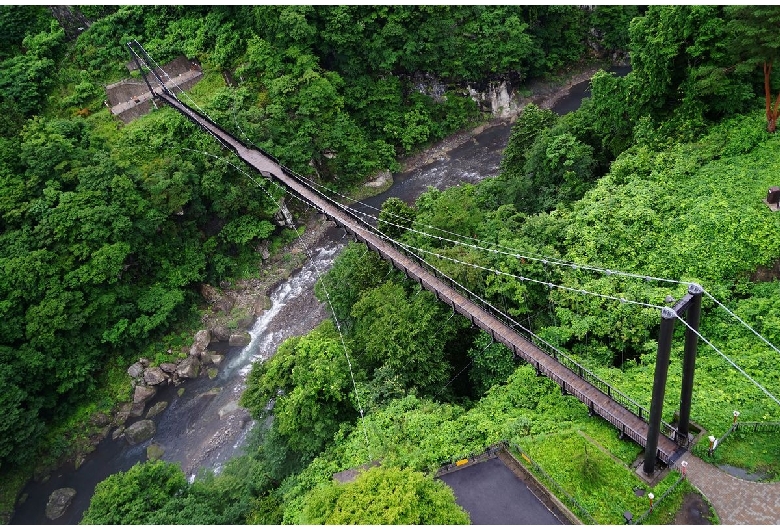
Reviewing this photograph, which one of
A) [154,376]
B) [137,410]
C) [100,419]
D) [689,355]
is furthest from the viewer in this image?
[154,376]

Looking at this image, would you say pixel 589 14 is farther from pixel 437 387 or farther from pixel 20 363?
pixel 20 363

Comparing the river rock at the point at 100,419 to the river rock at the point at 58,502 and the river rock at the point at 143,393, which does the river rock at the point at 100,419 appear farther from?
the river rock at the point at 58,502

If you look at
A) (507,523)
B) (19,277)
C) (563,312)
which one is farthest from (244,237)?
(507,523)

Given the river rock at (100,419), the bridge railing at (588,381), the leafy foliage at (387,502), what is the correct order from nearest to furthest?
the leafy foliage at (387,502)
the bridge railing at (588,381)
the river rock at (100,419)

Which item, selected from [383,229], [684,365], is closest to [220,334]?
[383,229]

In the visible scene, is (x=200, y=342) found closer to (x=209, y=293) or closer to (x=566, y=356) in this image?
(x=209, y=293)

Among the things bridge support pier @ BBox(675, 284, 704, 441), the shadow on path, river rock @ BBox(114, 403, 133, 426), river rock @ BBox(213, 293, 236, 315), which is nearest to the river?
river rock @ BBox(114, 403, 133, 426)

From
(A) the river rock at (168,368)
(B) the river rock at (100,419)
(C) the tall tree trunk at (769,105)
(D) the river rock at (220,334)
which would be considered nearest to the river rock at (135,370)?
(A) the river rock at (168,368)
